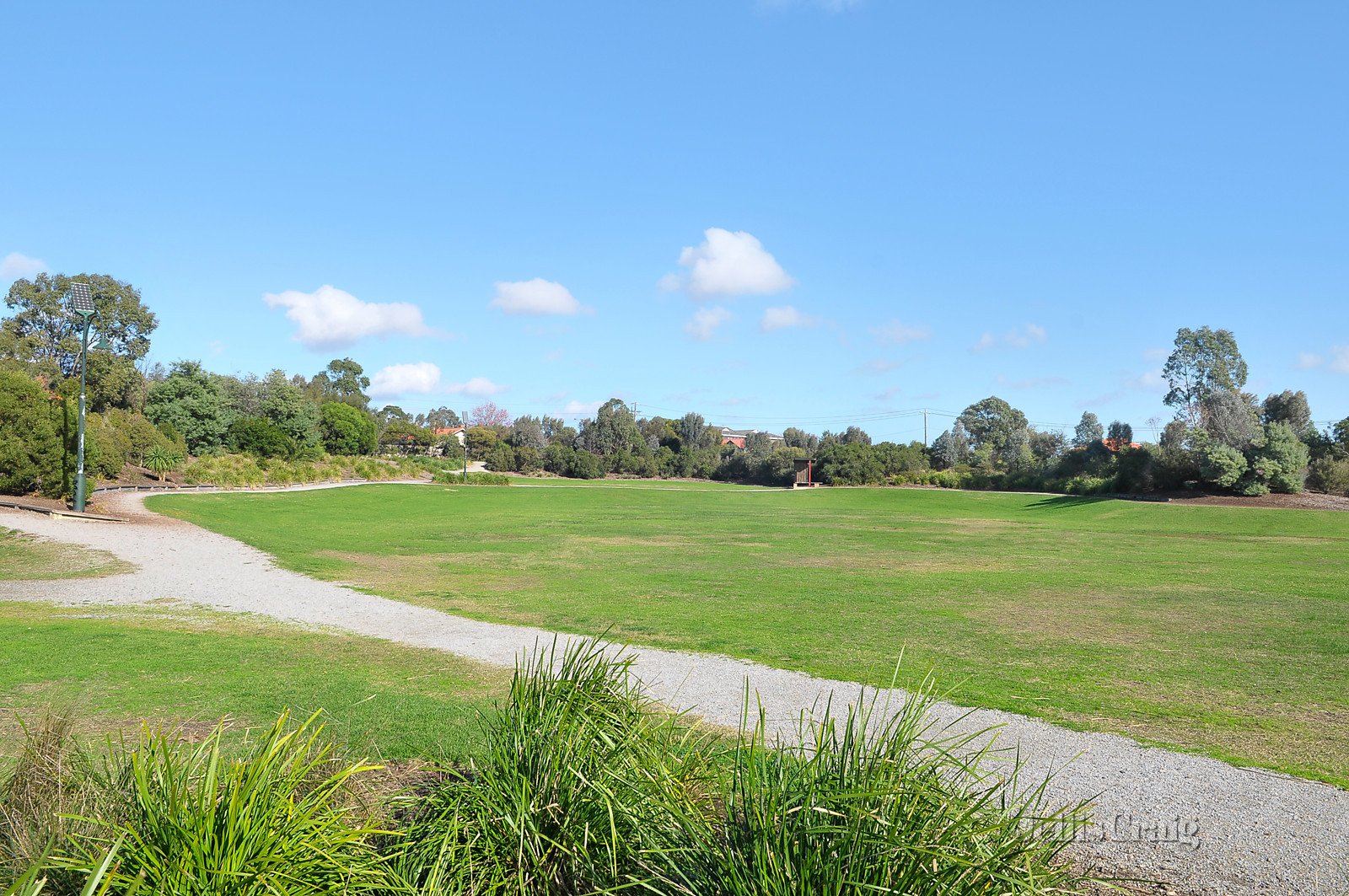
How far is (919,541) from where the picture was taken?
2491 cm

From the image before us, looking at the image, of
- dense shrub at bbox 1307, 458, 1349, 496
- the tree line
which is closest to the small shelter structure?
the tree line

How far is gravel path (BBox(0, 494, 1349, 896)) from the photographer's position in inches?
161

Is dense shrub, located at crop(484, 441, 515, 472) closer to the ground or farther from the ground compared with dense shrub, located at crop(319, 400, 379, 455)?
closer to the ground

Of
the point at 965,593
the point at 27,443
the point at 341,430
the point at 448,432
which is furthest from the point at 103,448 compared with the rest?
the point at 448,432

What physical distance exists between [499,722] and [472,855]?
75 cm

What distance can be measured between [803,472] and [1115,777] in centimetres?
6240

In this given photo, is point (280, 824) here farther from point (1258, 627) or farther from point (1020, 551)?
point (1020, 551)

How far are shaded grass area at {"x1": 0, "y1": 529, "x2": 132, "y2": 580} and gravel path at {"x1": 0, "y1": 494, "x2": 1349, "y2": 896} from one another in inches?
88.8

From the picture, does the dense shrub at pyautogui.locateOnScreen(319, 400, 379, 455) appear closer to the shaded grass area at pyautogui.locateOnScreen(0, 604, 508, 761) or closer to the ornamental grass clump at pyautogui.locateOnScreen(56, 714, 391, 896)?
the shaded grass area at pyautogui.locateOnScreen(0, 604, 508, 761)

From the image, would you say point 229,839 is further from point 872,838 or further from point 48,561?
point 48,561

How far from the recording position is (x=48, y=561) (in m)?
16.0

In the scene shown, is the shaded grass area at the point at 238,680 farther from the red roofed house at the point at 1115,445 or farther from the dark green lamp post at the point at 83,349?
the red roofed house at the point at 1115,445

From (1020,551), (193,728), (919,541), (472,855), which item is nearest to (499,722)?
(472,855)

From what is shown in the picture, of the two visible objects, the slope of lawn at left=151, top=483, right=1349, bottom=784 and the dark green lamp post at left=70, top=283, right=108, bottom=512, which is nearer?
the slope of lawn at left=151, top=483, right=1349, bottom=784
